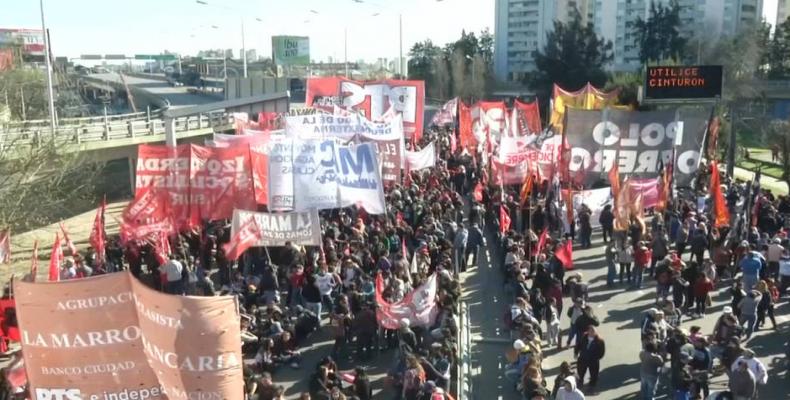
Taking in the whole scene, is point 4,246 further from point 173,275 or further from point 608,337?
point 608,337

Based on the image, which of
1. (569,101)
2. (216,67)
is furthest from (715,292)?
(216,67)

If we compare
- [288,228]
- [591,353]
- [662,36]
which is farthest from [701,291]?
[662,36]

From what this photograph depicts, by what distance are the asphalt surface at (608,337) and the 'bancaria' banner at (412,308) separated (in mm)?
1250

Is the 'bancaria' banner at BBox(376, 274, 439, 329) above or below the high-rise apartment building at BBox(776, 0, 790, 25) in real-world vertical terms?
below

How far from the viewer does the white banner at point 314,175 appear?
17094mm

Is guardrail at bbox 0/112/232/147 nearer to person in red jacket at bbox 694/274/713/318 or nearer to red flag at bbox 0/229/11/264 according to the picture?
red flag at bbox 0/229/11/264

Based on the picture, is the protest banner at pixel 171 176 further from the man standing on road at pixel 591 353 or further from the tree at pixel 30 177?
the man standing on road at pixel 591 353

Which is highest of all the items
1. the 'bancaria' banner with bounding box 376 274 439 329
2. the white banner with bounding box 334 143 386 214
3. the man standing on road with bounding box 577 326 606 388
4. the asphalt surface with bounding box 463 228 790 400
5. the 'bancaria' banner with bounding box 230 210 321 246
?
the white banner with bounding box 334 143 386 214

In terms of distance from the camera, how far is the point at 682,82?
1117 inches

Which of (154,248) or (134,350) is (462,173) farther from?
(134,350)

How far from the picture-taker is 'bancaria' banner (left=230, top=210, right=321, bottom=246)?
49.3 feet

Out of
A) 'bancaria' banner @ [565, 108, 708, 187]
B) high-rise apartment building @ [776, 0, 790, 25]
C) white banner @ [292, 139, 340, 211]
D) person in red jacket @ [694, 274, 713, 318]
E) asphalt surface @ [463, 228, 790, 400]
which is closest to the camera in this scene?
asphalt surface @ [463, 228, 790, 400]

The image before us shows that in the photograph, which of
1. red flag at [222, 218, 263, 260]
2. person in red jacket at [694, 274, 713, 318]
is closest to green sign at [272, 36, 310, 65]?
red flag at [222, 218, 263, 260]

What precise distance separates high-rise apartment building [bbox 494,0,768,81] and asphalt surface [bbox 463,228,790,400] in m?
93.4
